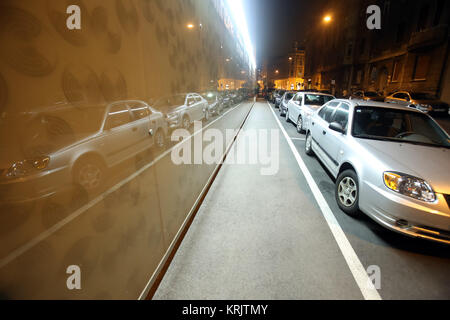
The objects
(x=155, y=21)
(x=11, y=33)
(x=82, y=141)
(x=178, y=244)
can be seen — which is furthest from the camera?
(x=178, y=244)

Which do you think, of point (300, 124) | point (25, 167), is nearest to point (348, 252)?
point (25, 167)

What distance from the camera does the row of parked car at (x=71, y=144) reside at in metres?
0.99

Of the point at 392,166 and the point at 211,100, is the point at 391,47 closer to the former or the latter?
the point at 211,100

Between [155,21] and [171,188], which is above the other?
[155,21]

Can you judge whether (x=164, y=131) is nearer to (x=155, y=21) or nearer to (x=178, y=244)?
(x=155, y=21)

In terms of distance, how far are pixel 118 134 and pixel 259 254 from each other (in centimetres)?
202

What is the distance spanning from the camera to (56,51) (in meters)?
1.10

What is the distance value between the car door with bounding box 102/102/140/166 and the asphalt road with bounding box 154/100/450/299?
4.52 ft

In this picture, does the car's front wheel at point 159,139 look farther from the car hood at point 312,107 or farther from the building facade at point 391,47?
the building facade at point 391,47

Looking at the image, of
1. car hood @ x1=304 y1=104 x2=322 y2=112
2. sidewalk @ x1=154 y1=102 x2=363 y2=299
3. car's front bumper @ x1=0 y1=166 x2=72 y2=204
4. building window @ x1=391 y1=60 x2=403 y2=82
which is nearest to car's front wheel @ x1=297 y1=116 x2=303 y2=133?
car hood @ x1=304 y1=104 x2=322 y2=112

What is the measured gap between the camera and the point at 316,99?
8898 millimetres

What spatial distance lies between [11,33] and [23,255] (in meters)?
1.11

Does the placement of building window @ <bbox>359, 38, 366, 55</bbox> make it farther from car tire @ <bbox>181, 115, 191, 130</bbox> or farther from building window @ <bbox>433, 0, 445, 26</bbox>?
car tire @ <bbox>181, 115, 191, 130</bbox>

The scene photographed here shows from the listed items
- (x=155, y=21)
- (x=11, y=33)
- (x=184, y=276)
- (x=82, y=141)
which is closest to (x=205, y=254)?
(x=184, y=276)
